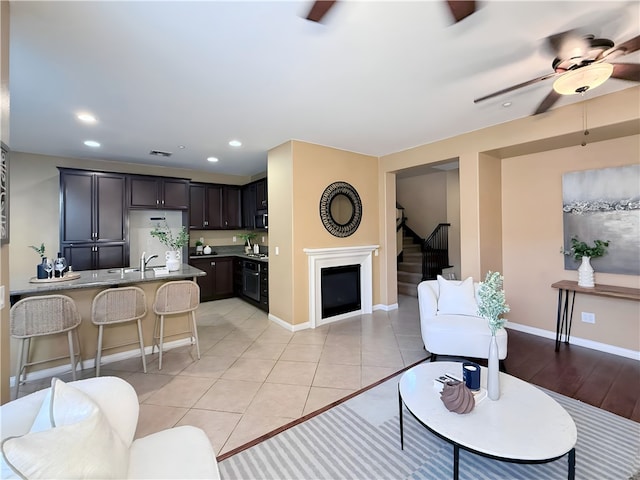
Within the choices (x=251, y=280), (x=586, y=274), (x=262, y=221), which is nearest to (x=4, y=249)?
(x=251, y=280)

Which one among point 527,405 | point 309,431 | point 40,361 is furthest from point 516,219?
point 40,361

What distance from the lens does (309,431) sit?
2.05 metres

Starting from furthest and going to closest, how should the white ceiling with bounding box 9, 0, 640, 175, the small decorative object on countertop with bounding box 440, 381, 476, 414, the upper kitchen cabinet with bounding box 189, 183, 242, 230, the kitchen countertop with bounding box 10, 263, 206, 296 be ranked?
the upper kitchen cabinet with bounding box 189, 183, 242, 230, the kitchen countertop with bounding box 10, 263, 206, 296, the white ceiling with bounding box 9, 0, 640, 175, the small decorative object on countertop with bounding box 440, 381, 476, 414

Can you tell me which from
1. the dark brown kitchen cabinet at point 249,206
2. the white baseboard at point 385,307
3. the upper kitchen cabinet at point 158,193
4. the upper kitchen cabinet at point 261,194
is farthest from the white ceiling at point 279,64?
the white baseboard at point 385,307

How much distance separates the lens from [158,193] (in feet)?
17.6

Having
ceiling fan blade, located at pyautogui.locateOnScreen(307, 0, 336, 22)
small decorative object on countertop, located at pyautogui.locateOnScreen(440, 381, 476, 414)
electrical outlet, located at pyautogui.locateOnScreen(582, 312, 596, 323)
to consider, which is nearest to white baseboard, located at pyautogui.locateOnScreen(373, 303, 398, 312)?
electrical outlet, located at pyautogui.locateOnScreen(582, 312, 596, 323)

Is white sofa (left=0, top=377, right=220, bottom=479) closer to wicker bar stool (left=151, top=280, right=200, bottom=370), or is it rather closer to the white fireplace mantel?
wicker bar stool (left=151, top=280, right=200, bottom=370)

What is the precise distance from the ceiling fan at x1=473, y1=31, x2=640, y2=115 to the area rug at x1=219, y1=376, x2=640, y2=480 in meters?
2.45

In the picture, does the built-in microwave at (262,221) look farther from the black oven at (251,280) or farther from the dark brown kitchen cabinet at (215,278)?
the dark brown kitchen cabinet at (215,278)

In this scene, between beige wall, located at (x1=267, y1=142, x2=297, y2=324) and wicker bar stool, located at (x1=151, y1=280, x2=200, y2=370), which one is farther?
beige wall, located at (x1=267, y1=142, x2=297, y2=324)

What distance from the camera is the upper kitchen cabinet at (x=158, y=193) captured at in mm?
5137

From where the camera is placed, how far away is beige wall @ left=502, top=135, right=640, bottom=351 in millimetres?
3273

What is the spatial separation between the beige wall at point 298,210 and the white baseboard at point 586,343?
107 inches

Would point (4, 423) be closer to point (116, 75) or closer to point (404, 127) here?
point (116, 75)
